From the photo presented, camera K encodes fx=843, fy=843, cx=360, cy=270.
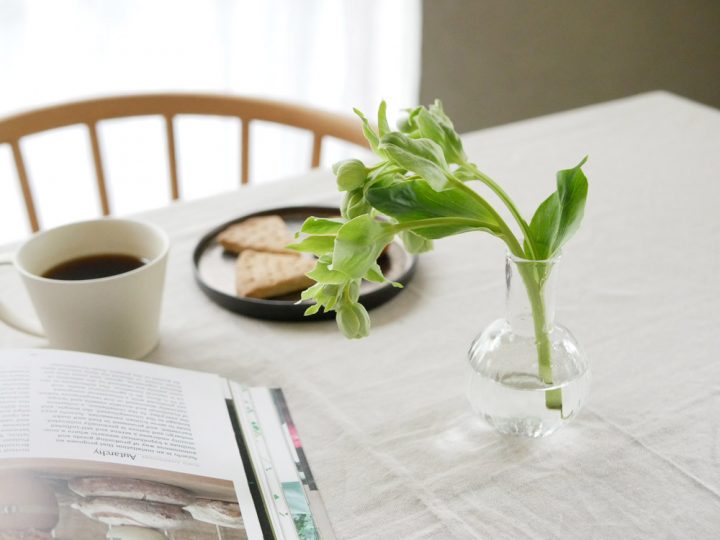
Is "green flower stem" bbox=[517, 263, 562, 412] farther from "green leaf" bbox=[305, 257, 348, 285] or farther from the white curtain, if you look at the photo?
the white curtain

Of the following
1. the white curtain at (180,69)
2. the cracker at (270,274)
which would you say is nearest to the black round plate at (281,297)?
the cracker at (270,274)

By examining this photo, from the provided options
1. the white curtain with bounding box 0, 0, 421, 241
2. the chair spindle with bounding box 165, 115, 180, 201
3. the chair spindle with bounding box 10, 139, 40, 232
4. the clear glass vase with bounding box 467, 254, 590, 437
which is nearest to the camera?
the clear glass vase with bounding box 467, 254, 590, 437

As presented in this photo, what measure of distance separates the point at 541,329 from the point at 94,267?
41 cm

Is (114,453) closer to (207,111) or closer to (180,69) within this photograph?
(207,111)

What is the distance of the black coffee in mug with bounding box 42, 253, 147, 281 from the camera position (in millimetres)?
748

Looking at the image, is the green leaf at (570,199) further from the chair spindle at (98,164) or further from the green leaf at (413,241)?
the chair spindle at (98,164)

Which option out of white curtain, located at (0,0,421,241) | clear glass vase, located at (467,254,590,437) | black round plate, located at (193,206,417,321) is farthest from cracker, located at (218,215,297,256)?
white curtain, located at (0,0,421,241)

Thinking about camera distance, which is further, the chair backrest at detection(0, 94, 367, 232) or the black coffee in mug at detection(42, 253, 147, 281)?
the chair backrest at detection(0, 94, 367, 232)

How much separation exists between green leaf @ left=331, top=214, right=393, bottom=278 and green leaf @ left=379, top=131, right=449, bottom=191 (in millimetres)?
39

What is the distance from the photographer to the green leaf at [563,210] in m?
0.54

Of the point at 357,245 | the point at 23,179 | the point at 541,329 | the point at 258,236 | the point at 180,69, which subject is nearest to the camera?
the point at 357,245

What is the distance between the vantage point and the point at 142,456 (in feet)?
1.89

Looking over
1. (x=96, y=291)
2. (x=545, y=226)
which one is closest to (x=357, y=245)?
(x=545, y=226)

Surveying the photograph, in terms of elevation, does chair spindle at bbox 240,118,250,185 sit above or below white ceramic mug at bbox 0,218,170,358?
below
